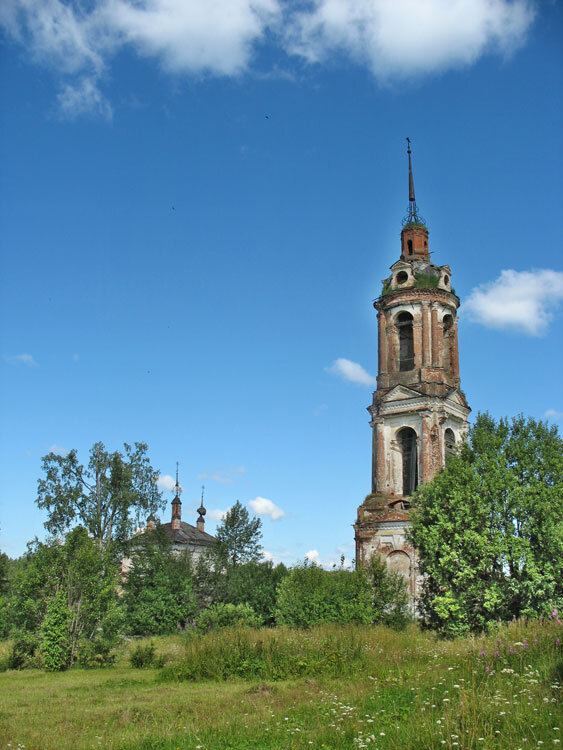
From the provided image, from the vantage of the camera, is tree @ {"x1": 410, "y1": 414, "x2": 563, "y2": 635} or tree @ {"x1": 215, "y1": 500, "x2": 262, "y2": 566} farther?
tree @ {"x1": 215, "y1": 500, "x2": 262, "y2": 566}

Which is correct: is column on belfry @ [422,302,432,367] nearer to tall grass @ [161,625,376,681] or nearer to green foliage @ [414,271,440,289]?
green foliage @ [414,271,440,289]

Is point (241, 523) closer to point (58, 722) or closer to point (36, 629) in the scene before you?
point (36, 629)

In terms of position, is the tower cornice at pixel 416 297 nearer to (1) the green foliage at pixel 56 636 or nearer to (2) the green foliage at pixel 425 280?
(2) the green foliage at pixel 425 280

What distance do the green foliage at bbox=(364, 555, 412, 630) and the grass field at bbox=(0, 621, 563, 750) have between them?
1036 cm

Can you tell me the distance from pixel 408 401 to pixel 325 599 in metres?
13.8

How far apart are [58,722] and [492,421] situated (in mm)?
20269

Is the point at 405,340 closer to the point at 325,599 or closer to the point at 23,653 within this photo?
the point at 325,599

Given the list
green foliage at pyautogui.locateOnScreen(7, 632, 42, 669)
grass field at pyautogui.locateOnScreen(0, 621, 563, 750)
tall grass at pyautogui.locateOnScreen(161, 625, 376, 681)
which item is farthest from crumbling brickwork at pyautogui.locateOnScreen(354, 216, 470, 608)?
green foliage at pyautogui.locateOnScreen(7, 632, 42, 669)

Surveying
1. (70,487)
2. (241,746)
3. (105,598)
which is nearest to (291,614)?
(105,598)

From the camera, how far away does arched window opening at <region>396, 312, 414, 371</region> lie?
41906 mm

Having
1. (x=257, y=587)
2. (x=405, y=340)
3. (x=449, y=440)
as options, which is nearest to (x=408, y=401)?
(x=449, y=440)

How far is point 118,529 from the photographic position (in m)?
40.0

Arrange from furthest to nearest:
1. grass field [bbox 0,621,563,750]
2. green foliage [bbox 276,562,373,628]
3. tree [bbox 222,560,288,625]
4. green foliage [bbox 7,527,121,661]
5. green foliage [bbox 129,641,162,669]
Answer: tree [bbox 222,560,288,625], green foliage [bbox 276,562,373,628], green foliage [bbox 7,527,121,661], green foliage [bbox 129,641,162,669], grass field [bbox 0,621,563,750]

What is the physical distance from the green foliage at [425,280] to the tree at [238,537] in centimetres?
1868
